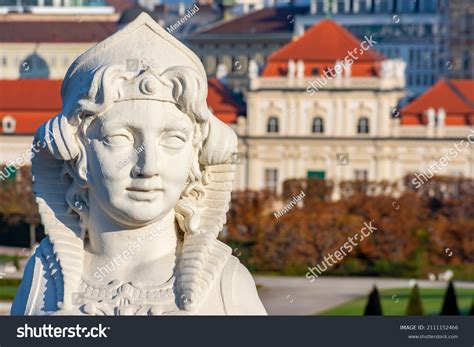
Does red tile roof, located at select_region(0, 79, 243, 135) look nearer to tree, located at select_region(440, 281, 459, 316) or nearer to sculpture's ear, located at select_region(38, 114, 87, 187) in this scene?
tree, located at select_region(440, 281, 459, 316)

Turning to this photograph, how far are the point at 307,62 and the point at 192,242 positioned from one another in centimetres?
7413

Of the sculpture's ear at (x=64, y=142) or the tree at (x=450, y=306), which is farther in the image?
the tree at (x=450, y=306)

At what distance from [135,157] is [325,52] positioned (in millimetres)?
73795

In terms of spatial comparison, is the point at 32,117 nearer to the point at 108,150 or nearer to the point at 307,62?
the point at 307,62

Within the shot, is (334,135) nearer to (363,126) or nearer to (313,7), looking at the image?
(363,126)

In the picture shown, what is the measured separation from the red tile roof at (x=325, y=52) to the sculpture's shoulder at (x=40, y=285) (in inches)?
2831

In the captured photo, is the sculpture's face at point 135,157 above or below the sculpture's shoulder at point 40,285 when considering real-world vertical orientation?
above

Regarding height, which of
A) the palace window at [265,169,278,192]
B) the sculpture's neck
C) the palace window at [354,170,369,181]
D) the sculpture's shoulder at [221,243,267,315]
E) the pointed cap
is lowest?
the palace window at [265,169,278,192]

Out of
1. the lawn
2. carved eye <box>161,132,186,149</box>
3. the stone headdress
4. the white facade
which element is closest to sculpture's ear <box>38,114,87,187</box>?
the stone headdress

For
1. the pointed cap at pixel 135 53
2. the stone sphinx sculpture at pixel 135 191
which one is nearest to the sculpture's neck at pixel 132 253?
the stone sphinx sculpture at pixel 135 191

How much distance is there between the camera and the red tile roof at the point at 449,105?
8000 cm

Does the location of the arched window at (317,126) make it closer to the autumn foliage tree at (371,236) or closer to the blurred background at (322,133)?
the blurred background at (322,133)

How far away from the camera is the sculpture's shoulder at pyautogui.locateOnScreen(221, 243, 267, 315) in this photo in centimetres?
756

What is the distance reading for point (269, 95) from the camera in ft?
269
